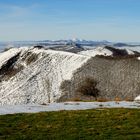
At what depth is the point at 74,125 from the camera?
22547mm

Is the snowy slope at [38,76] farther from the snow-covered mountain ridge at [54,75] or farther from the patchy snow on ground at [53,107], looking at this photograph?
the patchy snow on ground at [53,107]

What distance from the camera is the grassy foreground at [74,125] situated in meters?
19.7

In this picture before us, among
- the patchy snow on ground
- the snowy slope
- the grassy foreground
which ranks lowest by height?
the snowy slope

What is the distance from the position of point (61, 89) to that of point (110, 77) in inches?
466

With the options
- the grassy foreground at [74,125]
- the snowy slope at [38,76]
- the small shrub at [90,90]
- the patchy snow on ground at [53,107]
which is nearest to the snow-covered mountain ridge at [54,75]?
Answer: the snowy slope at [38,76]

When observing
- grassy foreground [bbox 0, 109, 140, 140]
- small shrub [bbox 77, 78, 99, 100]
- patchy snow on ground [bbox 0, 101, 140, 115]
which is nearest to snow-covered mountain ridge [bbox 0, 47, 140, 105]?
small shrub [bbox 77, 78, 99, 100]

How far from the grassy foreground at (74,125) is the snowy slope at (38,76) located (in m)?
51.5

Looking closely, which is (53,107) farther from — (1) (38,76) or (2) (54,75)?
(1) (38,76)

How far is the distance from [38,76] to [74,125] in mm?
81877

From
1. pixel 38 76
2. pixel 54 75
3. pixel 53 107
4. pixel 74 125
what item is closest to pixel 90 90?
pixel 54 75

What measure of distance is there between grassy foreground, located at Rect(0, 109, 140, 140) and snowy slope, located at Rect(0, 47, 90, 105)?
A: 2028 inches

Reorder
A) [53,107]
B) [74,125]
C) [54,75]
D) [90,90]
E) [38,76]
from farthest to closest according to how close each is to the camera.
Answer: [38,76], [54,75], [90,90], [53,107], [74,125]

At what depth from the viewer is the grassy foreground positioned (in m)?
19.7

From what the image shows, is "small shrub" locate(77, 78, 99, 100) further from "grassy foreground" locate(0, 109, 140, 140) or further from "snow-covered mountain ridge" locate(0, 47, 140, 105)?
"grassy foreground" locate(0, 109, 140, 140)
